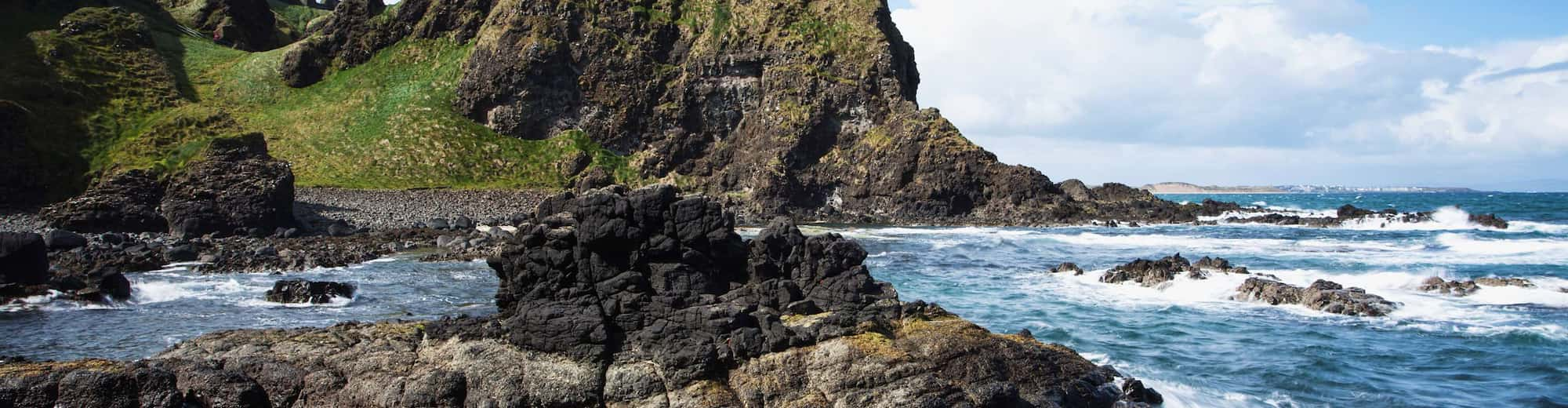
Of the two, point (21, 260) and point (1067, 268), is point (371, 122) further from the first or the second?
point (1067, 268)

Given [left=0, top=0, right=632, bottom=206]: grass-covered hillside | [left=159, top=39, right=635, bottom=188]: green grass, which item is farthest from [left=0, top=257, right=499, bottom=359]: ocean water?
[left=159, top=39, right=635, bottom=188]: green grass

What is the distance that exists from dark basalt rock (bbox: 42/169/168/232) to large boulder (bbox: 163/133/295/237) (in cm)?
84

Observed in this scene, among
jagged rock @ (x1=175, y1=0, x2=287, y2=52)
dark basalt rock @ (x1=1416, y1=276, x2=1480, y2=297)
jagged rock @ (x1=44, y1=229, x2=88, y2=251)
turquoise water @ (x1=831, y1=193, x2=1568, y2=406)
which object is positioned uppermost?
jagged rock @ (x1=175, y1=0, x2=287, y2=52)

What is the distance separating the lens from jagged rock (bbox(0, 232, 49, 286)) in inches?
950

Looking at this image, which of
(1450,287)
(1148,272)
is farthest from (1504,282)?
(1148,272)

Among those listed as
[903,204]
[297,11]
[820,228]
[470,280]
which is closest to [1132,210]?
[903,204]

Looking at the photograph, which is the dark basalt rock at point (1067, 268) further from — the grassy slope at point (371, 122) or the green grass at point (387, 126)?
the green grass at point (387, 126)

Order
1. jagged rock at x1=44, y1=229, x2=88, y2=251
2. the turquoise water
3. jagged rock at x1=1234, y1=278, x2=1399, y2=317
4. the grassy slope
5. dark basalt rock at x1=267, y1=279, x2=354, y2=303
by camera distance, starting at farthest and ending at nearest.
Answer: the grassy slope < jagged rock at x1=44, y1=229, x2=88, y2=251 < jagged rock at x1=1234, y1=278, x2=1399, y2=317 < dark basalt rock at x1=267, y1=279, x2=354, y2=303 < the turquoise water

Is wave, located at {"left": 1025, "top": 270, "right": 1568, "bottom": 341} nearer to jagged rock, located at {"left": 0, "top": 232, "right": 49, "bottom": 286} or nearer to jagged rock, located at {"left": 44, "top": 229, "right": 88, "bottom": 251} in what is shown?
jagged rock, located at {"left": 0, "top": 232, "right": 49, "bottom": 286}

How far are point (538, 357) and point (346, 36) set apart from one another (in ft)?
296

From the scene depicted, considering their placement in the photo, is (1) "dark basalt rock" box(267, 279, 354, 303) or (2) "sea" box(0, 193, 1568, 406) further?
(1) "dark basalt rock" box(267, 279, 354, 303)

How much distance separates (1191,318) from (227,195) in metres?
44.7

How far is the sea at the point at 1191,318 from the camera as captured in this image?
58.4 ft

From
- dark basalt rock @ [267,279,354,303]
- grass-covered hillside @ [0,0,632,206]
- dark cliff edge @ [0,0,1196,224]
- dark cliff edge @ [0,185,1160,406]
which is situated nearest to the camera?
dark cliff edge @ [0,185,1160,406]
